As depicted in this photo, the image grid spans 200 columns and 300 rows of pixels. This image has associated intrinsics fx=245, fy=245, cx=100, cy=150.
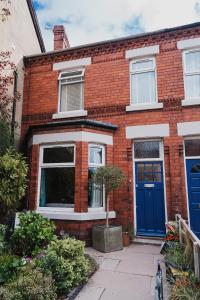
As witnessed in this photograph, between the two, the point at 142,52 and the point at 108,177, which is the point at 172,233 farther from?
the point at 142,52

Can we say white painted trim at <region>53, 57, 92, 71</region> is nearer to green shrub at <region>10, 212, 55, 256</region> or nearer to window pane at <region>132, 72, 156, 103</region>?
window pane at <region>132, 72, 156, 103</region>

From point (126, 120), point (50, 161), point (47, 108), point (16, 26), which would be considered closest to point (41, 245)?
point (50, 161)

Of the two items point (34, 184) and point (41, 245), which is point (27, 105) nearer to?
point (34, 184)

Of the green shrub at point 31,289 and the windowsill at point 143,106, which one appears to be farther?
the windowsill at point 143,106

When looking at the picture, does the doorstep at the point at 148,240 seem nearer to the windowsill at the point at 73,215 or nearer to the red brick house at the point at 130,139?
the red brick house at the point at 130,139

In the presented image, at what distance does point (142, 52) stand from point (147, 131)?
9.21 ft

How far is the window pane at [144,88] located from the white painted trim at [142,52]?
655 mm

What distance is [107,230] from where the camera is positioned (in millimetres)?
6383

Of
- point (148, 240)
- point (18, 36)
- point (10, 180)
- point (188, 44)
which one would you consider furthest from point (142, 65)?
point (10, 180)

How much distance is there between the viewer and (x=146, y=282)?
4.39 m

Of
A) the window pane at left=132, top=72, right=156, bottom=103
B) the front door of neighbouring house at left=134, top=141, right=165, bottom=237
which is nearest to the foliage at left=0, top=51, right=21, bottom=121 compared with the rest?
the window pane at left=132, top=72, right=156, bottom=103

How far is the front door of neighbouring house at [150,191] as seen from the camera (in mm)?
7441

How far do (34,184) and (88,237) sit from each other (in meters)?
2.36

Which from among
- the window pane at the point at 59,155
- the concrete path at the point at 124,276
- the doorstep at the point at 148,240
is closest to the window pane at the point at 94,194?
the window pane at the point at 59,155
